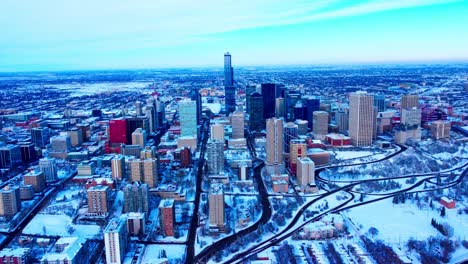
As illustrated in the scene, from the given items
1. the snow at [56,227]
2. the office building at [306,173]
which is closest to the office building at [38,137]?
the snow at [56,227]

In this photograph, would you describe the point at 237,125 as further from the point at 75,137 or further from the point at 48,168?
the point at 48,168

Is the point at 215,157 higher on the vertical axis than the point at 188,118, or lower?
lower

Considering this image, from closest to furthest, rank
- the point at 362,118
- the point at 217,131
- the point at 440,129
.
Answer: the point at 217,131 < the point at 362,118 < the point at 440,129

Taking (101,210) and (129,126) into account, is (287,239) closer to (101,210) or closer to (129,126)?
(101,210)

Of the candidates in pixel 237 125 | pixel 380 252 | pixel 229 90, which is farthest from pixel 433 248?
pixel 229 90

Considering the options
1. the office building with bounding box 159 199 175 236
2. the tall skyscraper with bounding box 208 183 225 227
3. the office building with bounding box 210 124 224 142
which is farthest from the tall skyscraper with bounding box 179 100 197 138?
the office building with bounding box 159 199 175 236

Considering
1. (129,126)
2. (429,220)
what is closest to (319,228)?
(429,220)

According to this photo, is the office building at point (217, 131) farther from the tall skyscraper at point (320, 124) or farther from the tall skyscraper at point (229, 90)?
the tall skyscraper at point (229, 90)
